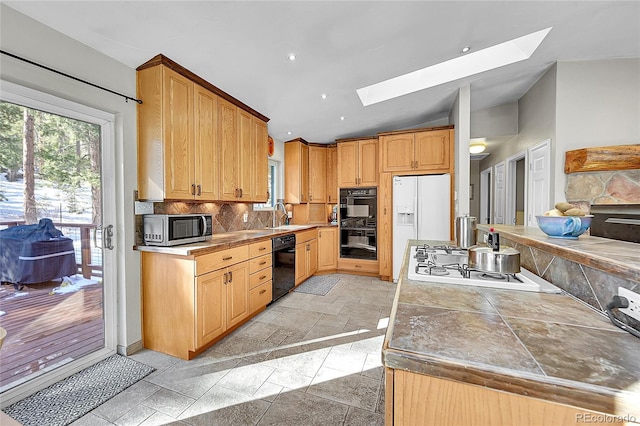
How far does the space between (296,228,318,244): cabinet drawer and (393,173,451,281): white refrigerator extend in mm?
1315

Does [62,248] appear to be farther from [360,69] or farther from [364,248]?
[364,248]

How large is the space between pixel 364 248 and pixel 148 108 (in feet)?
11.8

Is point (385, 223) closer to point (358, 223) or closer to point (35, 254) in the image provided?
point (358, 223)

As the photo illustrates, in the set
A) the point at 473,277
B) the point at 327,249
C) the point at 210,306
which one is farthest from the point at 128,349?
A: the point at 327,249

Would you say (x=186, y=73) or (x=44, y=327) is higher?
(x=186, y=73)

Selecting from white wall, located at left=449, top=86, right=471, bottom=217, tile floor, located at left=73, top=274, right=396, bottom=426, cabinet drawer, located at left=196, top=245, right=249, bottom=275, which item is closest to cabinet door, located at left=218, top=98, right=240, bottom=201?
cabinet drawer, located at left=196, top=245, right=249, bottom=275

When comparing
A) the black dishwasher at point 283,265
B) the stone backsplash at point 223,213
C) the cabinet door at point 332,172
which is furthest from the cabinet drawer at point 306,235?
the cabinet door at point 332,172

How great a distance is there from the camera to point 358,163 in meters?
4.61

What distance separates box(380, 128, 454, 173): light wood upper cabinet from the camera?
400 cm

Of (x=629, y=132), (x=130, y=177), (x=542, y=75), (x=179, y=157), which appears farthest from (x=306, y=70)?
(x=629, y=132)

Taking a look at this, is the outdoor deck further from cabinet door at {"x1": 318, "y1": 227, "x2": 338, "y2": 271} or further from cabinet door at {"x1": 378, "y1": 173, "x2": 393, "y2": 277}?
cabinet door at {"x1": 378, "y1": 173, "x2": 393, "y2": 277}

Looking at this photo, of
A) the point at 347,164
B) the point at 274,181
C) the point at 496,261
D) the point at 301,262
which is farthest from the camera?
the point at 274,181

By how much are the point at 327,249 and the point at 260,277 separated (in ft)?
6.28

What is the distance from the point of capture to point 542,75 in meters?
3.50
